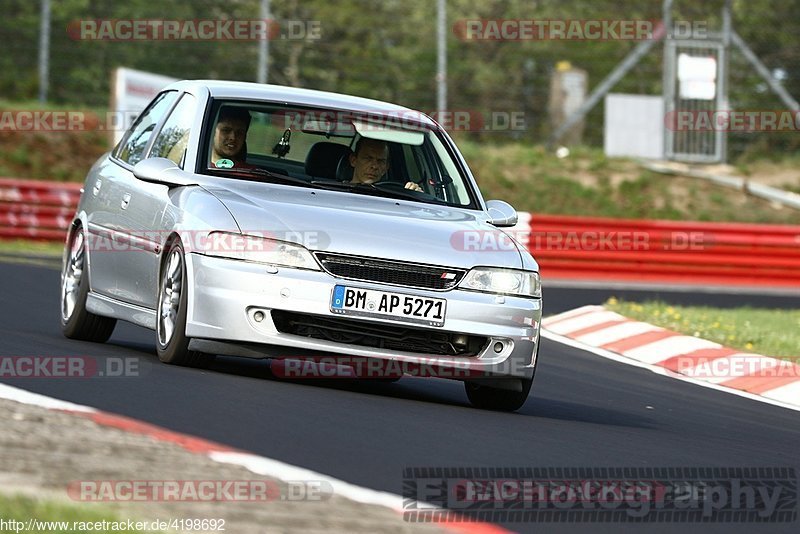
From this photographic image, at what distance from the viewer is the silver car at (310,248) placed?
8109 mm

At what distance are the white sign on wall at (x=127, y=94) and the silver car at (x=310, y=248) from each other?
17.2 metres

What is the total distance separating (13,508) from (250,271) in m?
3.56

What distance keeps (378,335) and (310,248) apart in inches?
22.4

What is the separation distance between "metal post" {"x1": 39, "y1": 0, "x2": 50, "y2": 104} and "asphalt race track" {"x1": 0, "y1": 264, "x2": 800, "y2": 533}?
15511mm

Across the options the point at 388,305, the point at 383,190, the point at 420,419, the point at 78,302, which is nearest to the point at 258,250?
the point at 388,305

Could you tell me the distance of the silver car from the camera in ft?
26.6

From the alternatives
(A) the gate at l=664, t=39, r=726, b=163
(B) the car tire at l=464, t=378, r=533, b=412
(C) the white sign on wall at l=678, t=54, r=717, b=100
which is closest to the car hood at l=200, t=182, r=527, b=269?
(B) the car tire at l=464, t=378, r=533, b=412

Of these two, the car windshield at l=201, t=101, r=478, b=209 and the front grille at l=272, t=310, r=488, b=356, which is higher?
the car windshield at l=201, t=101, r=478, b=209

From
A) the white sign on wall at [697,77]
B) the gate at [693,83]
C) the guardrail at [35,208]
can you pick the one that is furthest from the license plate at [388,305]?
the white sign on wall at [697,77]

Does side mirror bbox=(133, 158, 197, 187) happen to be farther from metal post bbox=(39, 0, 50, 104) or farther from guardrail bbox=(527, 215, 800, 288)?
metal post bbox=(39, 0, 50, 104)

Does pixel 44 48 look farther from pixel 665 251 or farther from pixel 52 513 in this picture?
pixel 52 513

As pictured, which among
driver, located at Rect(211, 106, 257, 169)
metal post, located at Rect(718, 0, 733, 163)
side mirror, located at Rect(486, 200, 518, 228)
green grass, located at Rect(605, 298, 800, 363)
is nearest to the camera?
driver, located at Rect(211, 106, 257, 169)

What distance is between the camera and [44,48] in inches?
1032

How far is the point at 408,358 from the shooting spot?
830cm
